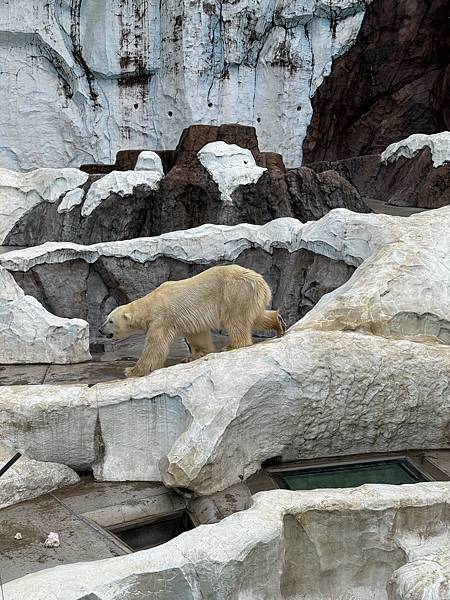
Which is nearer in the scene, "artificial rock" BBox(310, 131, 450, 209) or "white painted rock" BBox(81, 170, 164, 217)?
"white painted rock" BBox(81, 170, 164, 217)

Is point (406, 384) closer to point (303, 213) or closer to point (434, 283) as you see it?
point (434, 283)

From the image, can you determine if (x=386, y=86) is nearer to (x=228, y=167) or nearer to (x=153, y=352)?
(x=228, y=167)

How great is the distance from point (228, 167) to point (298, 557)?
798 centimetres

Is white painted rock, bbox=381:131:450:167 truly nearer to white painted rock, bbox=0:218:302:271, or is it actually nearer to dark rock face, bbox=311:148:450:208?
dark rock face, bbox=311:148:450:208

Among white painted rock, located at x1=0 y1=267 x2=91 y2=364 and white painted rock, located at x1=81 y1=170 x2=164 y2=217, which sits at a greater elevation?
white painted rock, located at x1=81 y1=170 x2=164 y2=217

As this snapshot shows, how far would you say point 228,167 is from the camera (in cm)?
1028

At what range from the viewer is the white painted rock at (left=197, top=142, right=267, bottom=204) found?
1005 cm

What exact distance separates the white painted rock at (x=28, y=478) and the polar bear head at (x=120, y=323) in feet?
4.84

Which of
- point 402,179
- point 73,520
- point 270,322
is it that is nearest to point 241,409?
point 73,520

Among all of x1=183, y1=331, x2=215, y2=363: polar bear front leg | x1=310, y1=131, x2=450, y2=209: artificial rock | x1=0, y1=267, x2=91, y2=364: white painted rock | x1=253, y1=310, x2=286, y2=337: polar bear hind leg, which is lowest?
x1=0, y1=267, x2=91, y2=364: white painted rock

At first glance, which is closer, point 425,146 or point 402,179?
point 425,146

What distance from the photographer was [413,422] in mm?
4273

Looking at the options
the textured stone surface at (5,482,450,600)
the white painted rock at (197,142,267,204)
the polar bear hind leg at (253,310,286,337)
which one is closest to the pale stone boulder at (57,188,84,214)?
the white painted rock at (197,142,267,204)

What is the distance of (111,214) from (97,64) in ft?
23.9
